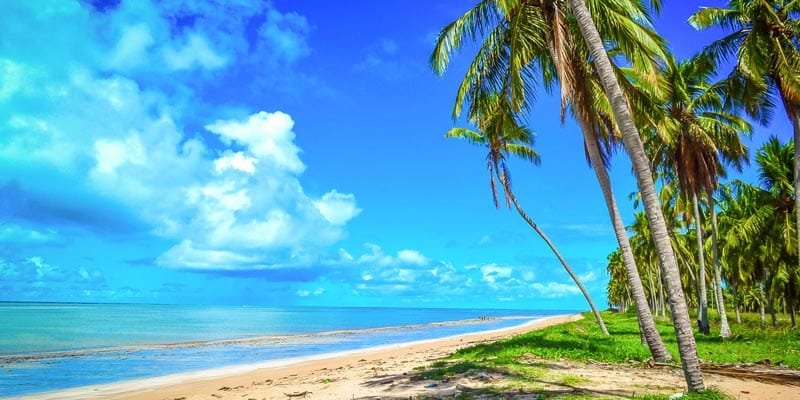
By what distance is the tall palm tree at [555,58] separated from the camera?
36.9 feet

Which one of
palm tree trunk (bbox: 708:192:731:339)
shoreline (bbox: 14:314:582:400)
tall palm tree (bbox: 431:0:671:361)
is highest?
tall palm tree (bbox: 431:0:671:361)

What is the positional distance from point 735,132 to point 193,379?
75.9 feet

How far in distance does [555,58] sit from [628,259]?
5.10m

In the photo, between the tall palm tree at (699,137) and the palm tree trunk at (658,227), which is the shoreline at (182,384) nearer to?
the palm tree trunk at (658,227)

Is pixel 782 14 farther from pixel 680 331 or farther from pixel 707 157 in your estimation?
pixel 680 331

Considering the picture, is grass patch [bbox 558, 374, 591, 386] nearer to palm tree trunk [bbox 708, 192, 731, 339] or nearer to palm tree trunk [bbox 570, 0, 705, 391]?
palm tree trunk [bbox 570, 0, 705, 391]

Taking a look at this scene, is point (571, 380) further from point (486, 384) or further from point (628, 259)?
point (628, 259)

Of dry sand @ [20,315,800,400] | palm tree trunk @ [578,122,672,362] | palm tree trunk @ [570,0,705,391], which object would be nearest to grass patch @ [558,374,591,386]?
dry sand @ [20,315,800,400]

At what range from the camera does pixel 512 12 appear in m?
12.3

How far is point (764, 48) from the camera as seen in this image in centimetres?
1647

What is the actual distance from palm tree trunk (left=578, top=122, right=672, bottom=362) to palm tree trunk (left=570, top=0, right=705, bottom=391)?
4.31 metres

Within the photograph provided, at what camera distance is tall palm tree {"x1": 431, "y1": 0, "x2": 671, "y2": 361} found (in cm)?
1126

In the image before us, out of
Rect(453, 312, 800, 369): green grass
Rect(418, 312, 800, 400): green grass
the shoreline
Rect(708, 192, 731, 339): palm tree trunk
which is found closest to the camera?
Rect(418, 312, 800, 400): green grass

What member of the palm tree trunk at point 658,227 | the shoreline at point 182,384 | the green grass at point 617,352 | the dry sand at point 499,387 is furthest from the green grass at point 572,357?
the shoreline at point 182,384
